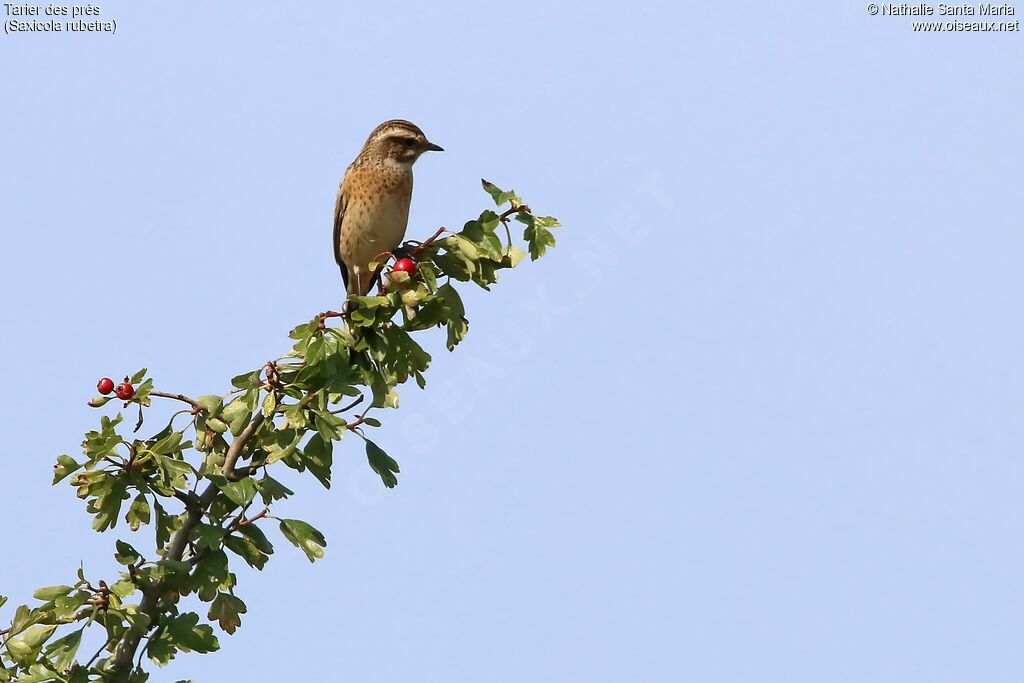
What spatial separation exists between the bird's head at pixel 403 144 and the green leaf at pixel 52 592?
4.77 meters

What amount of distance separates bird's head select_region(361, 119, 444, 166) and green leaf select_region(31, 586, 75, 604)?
15.7 ft

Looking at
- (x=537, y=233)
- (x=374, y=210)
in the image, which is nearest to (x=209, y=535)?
(x=537, y=233)

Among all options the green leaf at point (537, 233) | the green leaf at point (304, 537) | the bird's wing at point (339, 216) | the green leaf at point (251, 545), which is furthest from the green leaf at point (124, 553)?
the bird's wing at point (339, 216)

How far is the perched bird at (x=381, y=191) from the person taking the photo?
362 inches

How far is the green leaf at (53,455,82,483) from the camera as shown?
19.3 feet

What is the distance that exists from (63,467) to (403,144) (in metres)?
4.41

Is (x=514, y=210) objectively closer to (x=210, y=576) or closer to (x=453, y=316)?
(x=453, y=316)

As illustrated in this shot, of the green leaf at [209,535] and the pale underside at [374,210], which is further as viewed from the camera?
the pale underside at [374,210]

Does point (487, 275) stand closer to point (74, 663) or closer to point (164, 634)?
point (164, 634)

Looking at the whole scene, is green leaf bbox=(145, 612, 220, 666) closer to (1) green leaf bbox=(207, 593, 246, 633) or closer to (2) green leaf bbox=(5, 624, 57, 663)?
(1) green leaf bbox=(207, 593, 246, 633)

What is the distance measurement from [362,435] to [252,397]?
63 centimetres

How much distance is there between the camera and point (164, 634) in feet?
18.5

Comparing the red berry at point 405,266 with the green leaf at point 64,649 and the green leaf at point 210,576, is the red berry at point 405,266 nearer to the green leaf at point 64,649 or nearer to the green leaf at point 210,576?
the green leaf at point 210,576

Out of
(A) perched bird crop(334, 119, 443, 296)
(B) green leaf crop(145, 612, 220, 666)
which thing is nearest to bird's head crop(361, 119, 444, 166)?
(A) perched bird crop(334, 119, 443, 296)
